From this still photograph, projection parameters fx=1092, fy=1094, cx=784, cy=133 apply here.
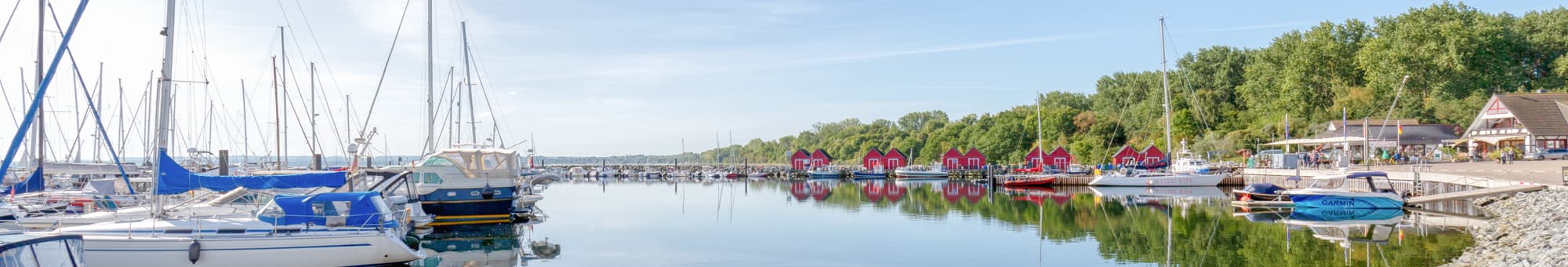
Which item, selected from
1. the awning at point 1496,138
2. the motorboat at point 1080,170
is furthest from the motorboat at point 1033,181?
the awning at point 1496,138

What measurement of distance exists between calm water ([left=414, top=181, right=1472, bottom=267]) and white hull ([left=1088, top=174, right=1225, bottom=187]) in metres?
10.8

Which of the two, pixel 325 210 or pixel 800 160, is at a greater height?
pixel 800 160

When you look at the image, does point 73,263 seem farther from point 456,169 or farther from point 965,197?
point 965,197

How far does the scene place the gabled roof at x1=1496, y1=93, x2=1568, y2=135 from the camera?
55.2 meters

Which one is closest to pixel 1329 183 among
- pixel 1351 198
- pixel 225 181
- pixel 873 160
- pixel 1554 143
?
pixel 1351 198

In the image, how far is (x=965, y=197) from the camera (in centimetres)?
5025

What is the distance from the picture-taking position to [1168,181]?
185ft

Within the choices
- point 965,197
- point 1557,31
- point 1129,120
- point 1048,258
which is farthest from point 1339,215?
point 1129,120

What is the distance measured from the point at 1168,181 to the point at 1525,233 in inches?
1346

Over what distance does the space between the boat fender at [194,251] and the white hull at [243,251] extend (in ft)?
0.21

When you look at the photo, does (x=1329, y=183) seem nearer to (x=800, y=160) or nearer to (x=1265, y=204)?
(x=1265, y=204)

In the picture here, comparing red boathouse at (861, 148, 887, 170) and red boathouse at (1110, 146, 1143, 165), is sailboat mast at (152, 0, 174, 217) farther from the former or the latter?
red boathouse at (861, 148, 887, 170)

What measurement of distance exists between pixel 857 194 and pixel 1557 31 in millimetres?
52301

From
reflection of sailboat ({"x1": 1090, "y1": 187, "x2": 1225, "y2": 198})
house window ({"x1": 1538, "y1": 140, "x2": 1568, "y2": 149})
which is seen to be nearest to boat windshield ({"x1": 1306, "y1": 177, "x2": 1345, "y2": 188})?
reflection of sailboat ({"x1": 1090, "y1": 187, "x2": 1225, "y2": 198})
